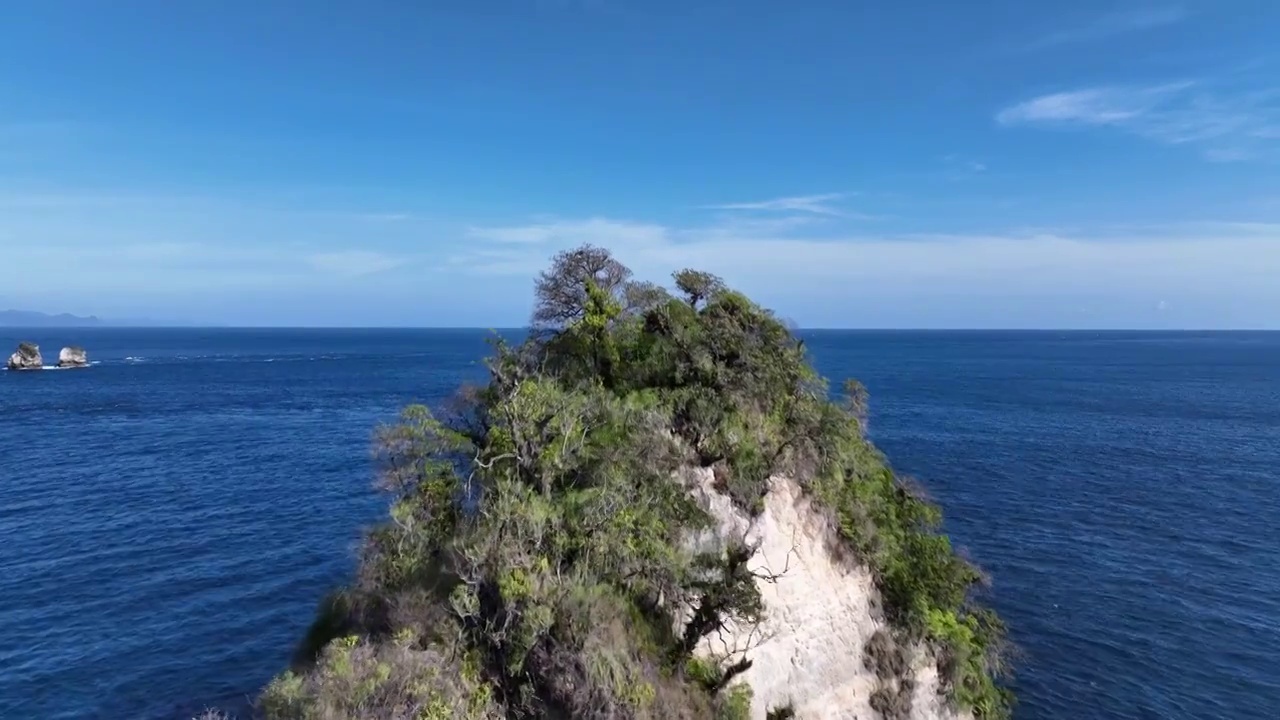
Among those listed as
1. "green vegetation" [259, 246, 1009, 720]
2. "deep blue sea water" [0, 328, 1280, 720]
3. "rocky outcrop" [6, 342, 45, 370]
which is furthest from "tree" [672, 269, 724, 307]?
"rocky outcrop" [6, 342, 45, 370]

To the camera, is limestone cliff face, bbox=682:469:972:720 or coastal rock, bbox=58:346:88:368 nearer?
limestone cliff face, bbox=682:469:972:720

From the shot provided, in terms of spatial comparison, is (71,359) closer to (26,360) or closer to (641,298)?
(26,360)

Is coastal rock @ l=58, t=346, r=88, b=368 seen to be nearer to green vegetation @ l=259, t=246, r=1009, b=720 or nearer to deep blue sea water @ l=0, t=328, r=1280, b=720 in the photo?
deep blue sea water @ l=0, t=328, r=1280, b=720

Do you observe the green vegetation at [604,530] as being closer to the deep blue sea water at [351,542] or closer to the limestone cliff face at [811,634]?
the limestone cliff face at [811,634]

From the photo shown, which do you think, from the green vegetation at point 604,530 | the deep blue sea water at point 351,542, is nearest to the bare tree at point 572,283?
the green vegetation at point 604,530

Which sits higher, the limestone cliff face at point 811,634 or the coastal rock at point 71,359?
the coastal rock at point 71,359

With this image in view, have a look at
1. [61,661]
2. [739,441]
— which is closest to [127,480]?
[61,661]

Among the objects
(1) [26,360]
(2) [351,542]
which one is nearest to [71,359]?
(1) [26,360]
